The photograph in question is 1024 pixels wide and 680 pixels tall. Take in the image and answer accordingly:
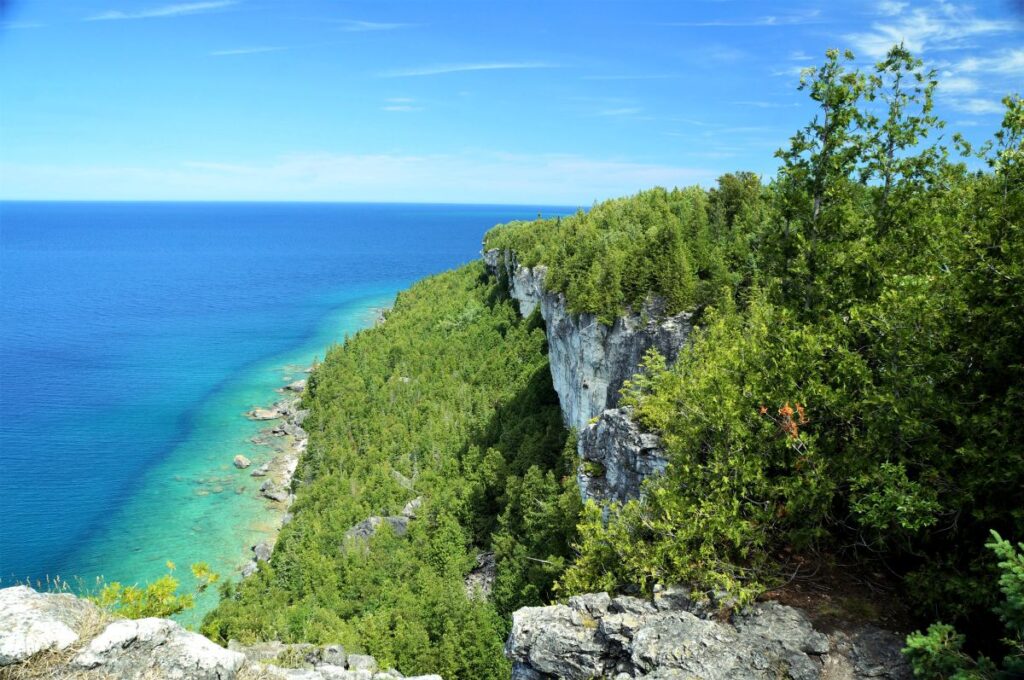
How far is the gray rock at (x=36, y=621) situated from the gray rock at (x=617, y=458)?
14.2 m

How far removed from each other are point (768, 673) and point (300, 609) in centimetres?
3182

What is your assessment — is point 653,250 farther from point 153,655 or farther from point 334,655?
point 153,655

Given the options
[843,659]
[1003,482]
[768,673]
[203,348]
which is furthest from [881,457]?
[203,348]

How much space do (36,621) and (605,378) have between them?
32.2 metres

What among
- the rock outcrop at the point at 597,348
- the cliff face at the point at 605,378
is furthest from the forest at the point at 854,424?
the rock outcrop at the point at 597,348

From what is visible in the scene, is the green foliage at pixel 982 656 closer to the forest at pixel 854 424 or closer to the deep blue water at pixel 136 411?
the forest at pixel 854 424

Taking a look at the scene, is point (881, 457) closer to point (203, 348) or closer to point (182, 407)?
point (182, 407)

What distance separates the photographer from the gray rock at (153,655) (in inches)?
457

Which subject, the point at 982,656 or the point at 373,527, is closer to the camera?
the point at 982,656

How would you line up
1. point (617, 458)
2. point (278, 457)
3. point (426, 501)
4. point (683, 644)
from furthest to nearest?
point (278, 457) < point (426, 501) < point (617, 458) < point (683, 644)

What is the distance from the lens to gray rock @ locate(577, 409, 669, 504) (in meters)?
20.0

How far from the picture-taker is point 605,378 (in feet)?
130

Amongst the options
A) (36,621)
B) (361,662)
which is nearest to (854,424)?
(36,621)

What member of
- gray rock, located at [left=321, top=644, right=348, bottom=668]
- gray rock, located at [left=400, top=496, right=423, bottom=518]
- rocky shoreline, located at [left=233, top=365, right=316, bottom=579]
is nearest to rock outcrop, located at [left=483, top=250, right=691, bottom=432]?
gray rock, located at [left=400, top=496, right=423, bottom=518]
